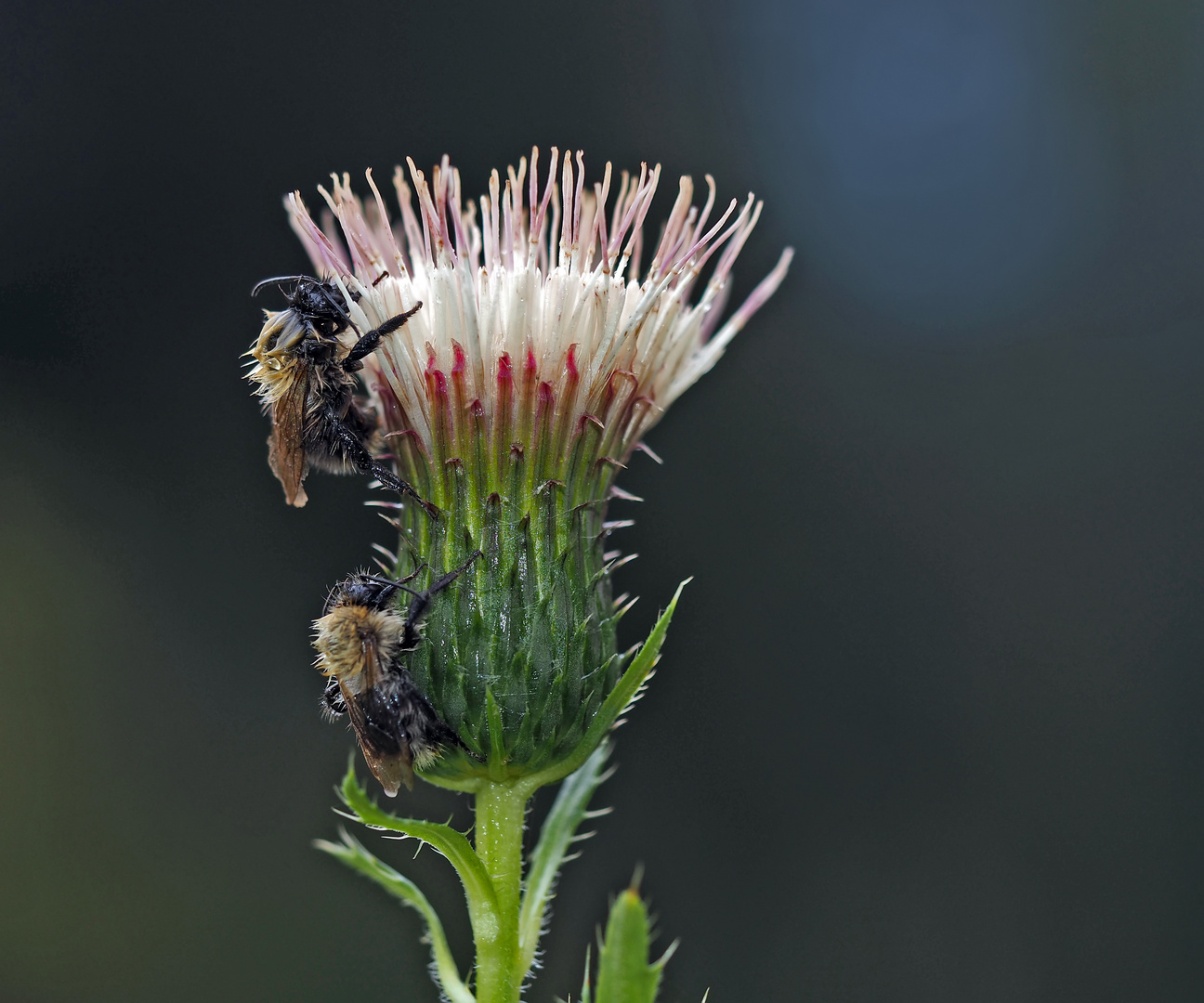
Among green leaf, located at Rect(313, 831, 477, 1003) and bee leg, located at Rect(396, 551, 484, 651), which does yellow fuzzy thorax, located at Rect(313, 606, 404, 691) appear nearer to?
bee leg, located at Rect(396, 551, 484, 651)

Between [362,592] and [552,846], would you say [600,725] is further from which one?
[362,592]

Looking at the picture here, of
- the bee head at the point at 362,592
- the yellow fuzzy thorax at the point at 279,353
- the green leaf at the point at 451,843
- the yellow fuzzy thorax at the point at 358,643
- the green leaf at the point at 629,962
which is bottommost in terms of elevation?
the green leaf at the point at 629,962

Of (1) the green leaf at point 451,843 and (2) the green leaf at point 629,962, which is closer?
(2) the green leaf at point 629,962

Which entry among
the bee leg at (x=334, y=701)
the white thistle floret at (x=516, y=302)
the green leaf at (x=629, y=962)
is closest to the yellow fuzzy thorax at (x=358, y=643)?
the bee leg at (x=334, y=701)

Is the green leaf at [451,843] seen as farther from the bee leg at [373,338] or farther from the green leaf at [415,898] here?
the bee leg at [373,338]

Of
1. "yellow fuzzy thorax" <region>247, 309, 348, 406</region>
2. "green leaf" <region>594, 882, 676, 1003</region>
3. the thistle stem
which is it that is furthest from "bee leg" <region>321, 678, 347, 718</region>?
"green leaf" <region>594, 882, 676, 1003</region>

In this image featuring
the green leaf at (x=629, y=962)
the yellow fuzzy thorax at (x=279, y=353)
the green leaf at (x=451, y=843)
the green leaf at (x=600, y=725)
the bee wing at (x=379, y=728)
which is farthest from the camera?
the yellow fuzzy thorax at (x=279, y=353)

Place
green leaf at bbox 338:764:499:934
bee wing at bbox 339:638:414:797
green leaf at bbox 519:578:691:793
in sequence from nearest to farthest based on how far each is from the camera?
1. green leaf at bbox 338:764:499:934
2. bee wing at bbox 339:638:414:797
3. green leaf at bbox 519:578:691:793
